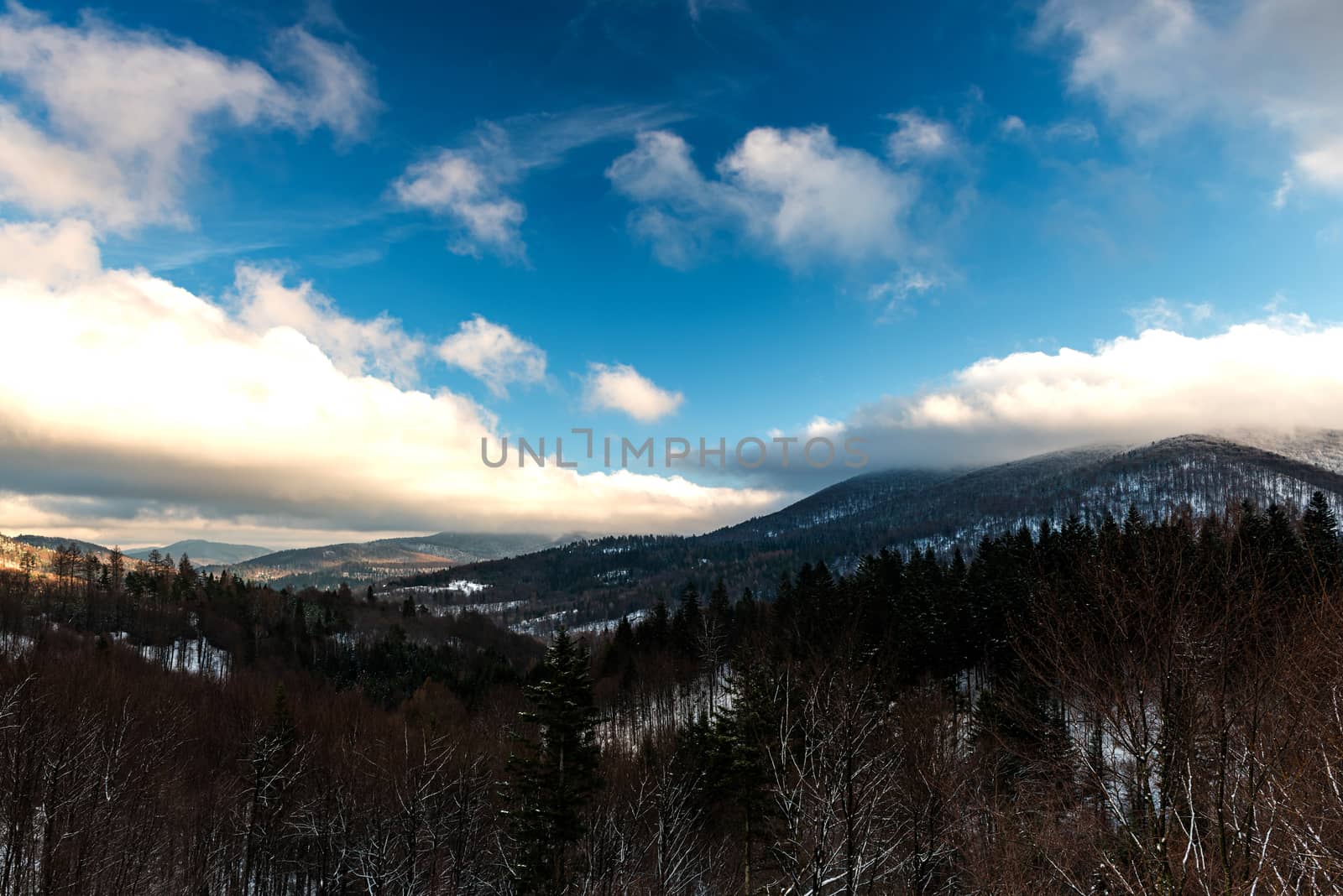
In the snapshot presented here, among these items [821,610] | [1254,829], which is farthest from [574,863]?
[821,610]

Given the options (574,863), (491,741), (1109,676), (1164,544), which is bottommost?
(491,741)

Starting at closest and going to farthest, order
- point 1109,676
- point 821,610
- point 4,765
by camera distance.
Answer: point 1109,676 < point 4,765 < point 821,610

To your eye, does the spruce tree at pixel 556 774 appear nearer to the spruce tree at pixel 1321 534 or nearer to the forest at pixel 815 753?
the forest at pixel 815 753

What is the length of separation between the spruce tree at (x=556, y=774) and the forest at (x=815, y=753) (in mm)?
138

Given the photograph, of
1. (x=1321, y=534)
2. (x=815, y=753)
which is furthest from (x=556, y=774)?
(x=1321, y=534)

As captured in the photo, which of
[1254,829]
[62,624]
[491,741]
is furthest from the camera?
[62,624]

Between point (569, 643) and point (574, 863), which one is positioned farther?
point (569, 643)

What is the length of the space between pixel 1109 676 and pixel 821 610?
50859 mm

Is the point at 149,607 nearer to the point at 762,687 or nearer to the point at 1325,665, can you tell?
the point at 762,687

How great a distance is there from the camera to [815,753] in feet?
77.6

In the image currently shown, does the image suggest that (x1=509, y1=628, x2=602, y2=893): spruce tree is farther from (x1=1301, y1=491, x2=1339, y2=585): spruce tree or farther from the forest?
(x1=1301, y1=491, x2=1339, y2=585): spruce tree

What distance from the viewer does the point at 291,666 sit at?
5015 inches

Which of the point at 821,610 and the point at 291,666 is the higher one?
the point at 821,610

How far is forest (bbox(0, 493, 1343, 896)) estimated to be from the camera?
12164 millimetres
